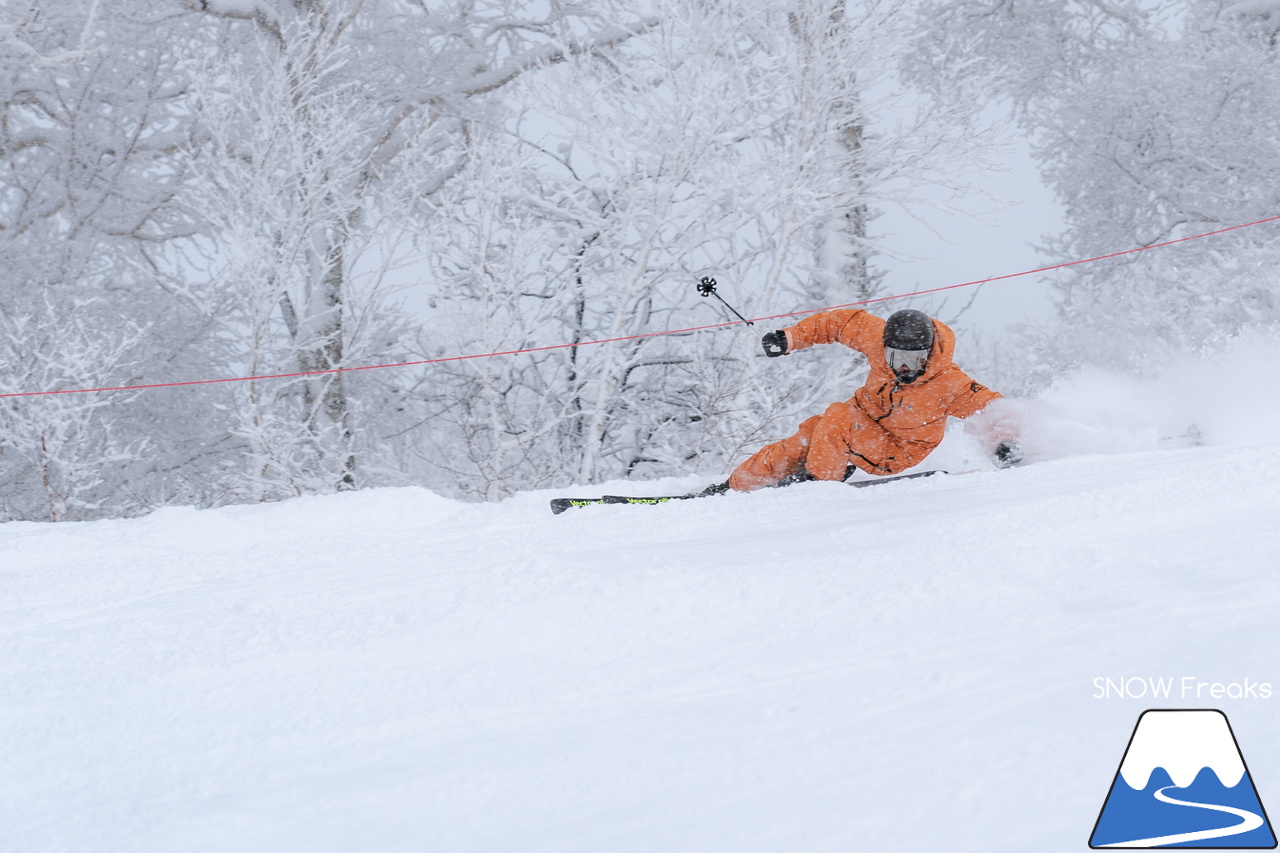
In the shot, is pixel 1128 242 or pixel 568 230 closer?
pixel 568 230

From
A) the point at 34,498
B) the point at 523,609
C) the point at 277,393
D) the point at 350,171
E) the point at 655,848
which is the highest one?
the point at 350,171

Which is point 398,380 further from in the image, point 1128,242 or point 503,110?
point 1128,242

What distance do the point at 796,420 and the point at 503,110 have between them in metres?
5.22

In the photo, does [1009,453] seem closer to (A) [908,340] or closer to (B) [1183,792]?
(A) [908,340]

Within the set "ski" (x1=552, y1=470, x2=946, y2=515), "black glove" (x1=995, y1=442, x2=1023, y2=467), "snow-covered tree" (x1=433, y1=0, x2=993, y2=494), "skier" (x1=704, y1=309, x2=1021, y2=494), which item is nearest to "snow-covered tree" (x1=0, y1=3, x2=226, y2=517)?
"snow-covered tree" (x1=433, y1=0, x2=993, y2=494)

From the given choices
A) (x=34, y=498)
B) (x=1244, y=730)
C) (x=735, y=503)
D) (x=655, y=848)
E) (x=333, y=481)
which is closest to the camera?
(x=655, y=848)

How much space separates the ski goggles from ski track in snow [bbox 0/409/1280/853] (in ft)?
3.25

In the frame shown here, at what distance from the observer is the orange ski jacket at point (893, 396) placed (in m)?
4.00

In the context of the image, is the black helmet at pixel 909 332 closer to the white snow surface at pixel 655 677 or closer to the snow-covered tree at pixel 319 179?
the white snow surface at pixel 655 677

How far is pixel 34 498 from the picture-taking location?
31.9 ft

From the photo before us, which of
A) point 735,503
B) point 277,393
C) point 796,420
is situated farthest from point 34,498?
point 735,503

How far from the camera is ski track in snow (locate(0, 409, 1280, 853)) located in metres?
1.41

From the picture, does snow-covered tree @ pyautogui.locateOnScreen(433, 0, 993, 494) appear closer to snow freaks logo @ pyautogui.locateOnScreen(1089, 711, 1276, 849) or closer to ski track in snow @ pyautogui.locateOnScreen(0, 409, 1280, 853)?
ski track in snow @ pyautogui.locateOnScreen(0, 409, 1280, 853)

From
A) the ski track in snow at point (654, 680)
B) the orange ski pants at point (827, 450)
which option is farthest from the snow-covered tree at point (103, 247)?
the ski track in snow at point (654, 680)
